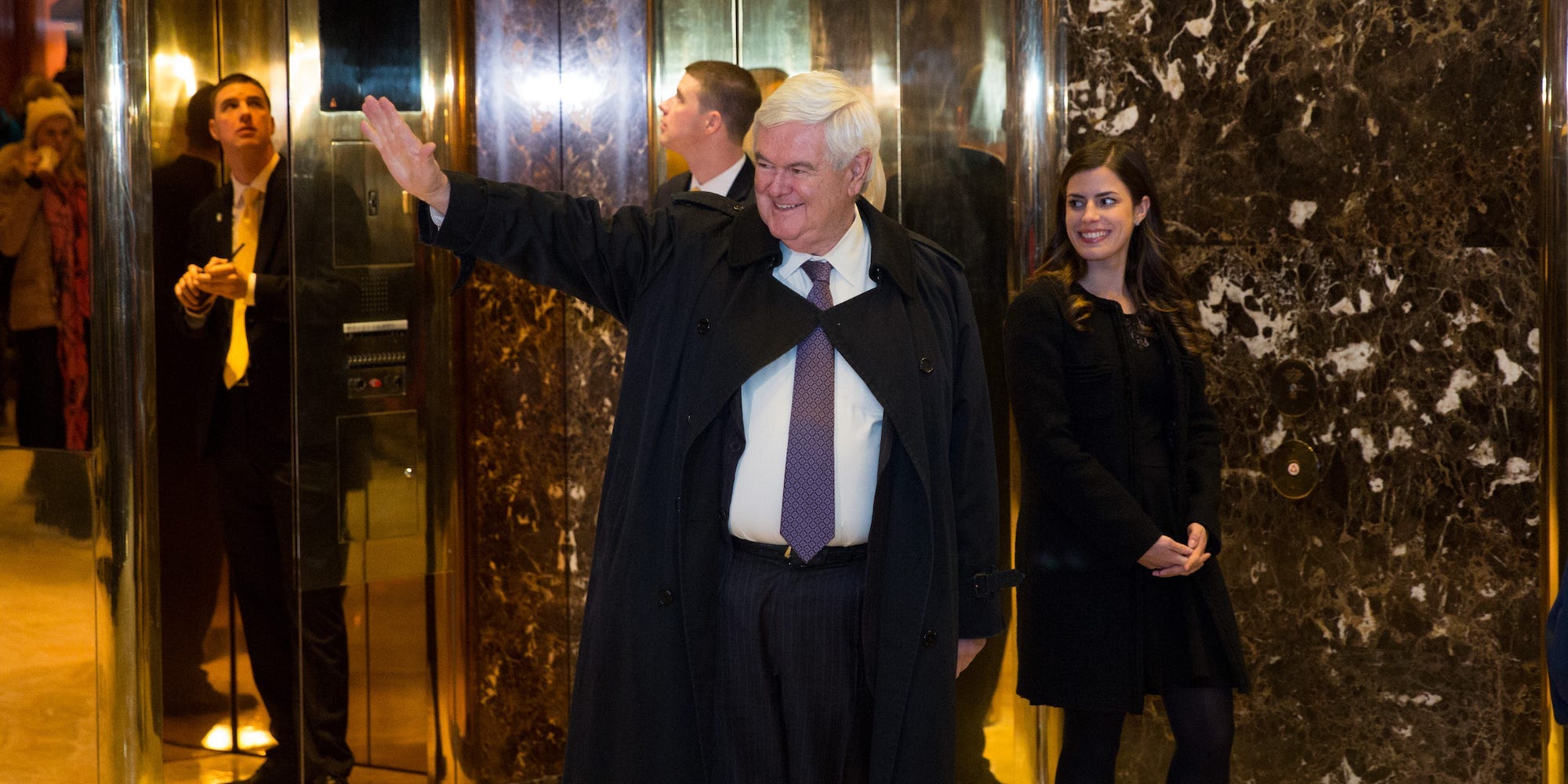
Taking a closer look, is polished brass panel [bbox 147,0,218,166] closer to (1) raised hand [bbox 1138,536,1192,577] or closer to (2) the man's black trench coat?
(2) the man's black trench coat

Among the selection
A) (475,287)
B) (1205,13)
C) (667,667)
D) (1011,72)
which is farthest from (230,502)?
(1205,13)

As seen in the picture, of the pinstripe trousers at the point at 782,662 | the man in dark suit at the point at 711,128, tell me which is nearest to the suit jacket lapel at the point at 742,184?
the man in dark suit at the point at 711,128

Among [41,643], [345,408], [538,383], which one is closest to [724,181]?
[538,383]

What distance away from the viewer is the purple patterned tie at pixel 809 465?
2463 mm

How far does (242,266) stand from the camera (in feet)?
11.9

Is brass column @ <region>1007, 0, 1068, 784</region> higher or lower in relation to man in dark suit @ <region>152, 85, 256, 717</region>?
higher

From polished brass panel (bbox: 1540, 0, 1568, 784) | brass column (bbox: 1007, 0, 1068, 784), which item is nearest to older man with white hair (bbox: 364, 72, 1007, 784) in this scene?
brass column (bbox: 1007, 0, 1068, 784)

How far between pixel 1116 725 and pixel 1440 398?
47.5 inches

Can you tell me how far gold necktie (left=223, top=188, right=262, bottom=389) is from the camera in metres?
3.61

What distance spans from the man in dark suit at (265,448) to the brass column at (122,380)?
0.15 meters

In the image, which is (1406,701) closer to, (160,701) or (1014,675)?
(1014,675)

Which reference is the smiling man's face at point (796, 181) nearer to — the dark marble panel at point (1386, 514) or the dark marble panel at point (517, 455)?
the dark marble panel at point (1386, 514)

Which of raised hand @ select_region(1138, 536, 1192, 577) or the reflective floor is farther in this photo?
the reflective floor

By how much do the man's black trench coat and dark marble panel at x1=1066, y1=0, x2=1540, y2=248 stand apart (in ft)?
4.39
